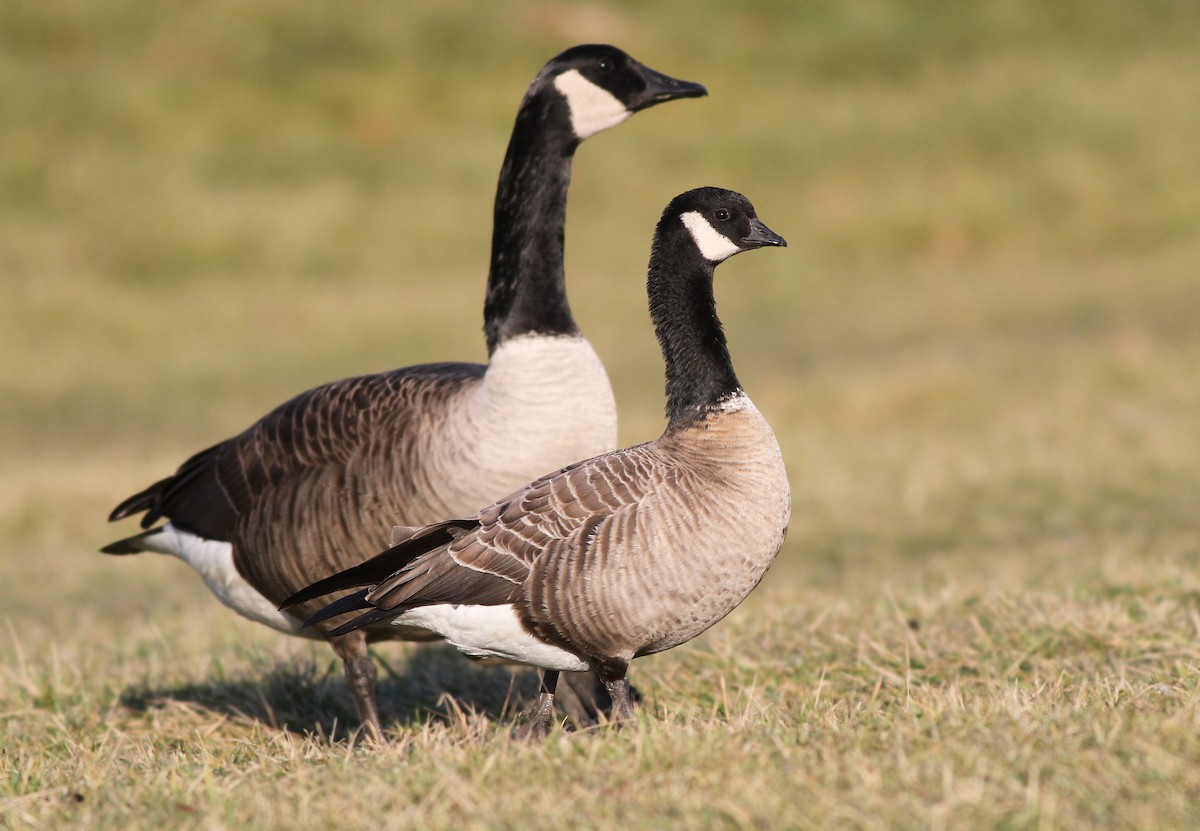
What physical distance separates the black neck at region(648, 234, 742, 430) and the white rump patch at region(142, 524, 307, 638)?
2.19m

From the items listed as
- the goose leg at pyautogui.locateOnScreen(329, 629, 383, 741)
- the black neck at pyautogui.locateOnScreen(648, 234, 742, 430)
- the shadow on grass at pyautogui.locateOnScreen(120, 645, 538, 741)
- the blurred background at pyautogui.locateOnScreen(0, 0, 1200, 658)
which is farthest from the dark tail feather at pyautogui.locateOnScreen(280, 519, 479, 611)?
the blurred background at pyautogui.locateOnScreen(0, 0, 1200, 658)

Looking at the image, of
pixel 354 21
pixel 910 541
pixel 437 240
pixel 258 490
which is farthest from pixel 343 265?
pixel 258 490

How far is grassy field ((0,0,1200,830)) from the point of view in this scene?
4207mm

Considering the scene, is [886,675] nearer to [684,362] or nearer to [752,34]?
[684,362]

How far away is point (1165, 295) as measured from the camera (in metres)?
24.4

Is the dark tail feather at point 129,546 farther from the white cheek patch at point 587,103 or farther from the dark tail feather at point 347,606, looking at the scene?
the white cheek patch at point 587,103

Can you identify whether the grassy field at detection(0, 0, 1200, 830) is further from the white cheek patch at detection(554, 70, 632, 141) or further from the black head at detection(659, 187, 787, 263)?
the white cheek patch at detection(554, 70, 632, 141)

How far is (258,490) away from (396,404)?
0.87m

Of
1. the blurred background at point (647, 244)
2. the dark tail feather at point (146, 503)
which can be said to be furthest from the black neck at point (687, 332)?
the blurred background at point (647, 244)

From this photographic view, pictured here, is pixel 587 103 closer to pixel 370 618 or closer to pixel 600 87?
pixel 600 87

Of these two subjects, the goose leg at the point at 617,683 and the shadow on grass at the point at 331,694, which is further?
the shadow on grass at the point at 331,694

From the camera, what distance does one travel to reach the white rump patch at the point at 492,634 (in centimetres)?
496

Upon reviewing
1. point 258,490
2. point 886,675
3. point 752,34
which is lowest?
point 886,675

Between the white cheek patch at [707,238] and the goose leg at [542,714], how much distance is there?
5.80ft
